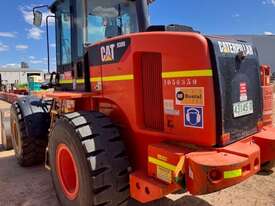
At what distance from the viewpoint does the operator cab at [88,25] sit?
443cm

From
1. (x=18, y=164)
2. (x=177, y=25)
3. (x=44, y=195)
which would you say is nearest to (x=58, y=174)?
(x=44, y=195)

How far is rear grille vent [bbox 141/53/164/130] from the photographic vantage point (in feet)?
10.8

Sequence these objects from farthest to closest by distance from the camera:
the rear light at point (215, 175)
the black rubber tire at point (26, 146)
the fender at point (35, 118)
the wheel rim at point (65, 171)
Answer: the black rubber tire at point (26, 146) → the fender at point (35, 118) → the wheel rim at point (65, 171) → the rear light at point (215, 175)

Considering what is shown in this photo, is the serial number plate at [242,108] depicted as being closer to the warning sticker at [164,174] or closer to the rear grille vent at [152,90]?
the rear grille vent at [152,90]

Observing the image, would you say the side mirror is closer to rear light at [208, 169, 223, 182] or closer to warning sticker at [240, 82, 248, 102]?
warning sticker at [240, 82, 248, 102]

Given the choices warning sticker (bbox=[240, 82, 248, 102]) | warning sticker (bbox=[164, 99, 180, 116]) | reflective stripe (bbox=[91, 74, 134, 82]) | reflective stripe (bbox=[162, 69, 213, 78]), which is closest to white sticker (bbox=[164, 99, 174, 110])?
warning sticker (bbox=[164, 99, 180, 116])

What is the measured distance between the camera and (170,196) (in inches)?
181

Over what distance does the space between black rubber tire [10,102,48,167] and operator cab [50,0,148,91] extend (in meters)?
1.29

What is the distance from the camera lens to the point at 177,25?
138 inches

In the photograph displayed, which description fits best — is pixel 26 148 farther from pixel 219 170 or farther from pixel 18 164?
pixel 219 170

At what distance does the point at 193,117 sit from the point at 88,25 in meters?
2.13

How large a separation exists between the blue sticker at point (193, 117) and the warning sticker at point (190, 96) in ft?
0.17

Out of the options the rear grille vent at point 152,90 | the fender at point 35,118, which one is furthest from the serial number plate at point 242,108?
the fender at point 35,118

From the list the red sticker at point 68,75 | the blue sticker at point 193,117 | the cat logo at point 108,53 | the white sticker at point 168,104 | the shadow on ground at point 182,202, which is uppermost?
the cat logo at point 108,53
